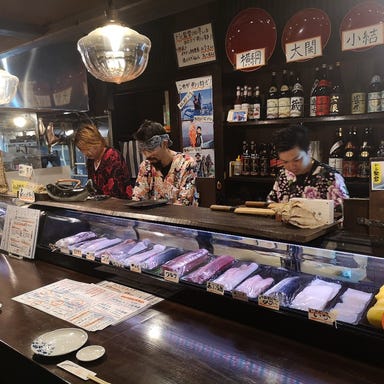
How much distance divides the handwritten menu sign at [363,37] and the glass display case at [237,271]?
2.02 metres

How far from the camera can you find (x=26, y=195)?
2596 mm

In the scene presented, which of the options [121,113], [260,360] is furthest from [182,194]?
[121,113]

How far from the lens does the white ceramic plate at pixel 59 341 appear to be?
1313 mm

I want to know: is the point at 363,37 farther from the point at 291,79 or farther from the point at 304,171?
the point at 304,171

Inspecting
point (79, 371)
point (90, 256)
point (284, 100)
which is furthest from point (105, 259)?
point (284, 100)

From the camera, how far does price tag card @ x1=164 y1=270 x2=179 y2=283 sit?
1.65 m

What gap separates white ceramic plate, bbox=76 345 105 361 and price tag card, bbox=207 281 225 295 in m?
0.46

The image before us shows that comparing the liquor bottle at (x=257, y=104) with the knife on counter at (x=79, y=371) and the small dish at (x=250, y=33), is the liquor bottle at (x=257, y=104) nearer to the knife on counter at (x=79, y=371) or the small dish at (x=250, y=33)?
the small dish at (x=250, y=33)

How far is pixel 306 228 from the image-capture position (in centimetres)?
144

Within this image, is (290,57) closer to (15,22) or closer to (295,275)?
(295,275)

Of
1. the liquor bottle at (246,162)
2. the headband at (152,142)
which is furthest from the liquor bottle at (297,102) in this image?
the headband at (152,142)

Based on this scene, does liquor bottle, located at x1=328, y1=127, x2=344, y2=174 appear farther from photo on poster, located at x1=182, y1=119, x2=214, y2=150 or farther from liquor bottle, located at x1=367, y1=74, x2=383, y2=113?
photo on poster, located at x1=182, y1=119, x2=214, y2=150

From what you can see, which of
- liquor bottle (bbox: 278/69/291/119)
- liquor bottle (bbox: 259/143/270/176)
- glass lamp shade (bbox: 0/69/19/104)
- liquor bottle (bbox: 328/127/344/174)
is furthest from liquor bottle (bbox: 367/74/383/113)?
glass lamp shade (bbox: 0/69/19/104)

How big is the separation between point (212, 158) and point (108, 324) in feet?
8.79
